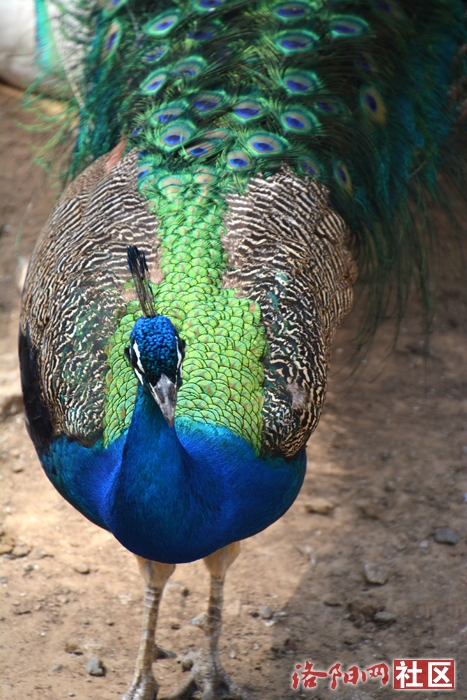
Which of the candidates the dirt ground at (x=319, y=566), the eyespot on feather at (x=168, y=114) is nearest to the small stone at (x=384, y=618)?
the dirt ground at (x=319, y=566)

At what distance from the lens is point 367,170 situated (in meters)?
3.25

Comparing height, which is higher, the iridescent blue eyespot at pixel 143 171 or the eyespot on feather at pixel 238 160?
the iridescent blue eyespot at pixel 143 171

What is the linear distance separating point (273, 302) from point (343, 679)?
4.56 ft

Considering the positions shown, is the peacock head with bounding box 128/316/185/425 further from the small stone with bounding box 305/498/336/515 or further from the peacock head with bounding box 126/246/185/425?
the small stone with bounding box 305/498/336/515

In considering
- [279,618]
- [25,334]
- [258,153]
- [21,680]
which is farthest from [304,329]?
[21,680]

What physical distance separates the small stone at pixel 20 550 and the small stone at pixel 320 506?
1.20 meters

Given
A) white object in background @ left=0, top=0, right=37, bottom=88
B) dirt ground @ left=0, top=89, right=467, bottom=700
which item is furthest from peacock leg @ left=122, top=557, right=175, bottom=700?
white object in background @ left=0, top=0, right=37, bottom=88

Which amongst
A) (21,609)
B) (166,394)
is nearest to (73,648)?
(21,609)

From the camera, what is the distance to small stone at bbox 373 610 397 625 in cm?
324

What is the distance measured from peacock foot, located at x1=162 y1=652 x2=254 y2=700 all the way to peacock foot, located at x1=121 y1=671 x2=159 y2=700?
89 millimetres

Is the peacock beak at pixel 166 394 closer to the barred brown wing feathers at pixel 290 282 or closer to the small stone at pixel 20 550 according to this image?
the barred brown wing feathers at pixel 290 282

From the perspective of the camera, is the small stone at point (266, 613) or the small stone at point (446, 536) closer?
the small stone at point (266, 613)

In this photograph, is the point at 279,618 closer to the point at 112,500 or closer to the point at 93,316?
the point at 112,500

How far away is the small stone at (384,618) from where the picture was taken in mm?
3244
